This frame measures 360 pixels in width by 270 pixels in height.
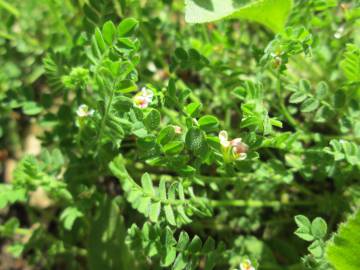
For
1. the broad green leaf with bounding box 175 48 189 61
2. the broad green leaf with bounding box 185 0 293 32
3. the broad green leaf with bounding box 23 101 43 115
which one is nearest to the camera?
the broad green leaf with bounding box 185 0 293 32

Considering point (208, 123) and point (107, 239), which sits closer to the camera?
point (208, 123)

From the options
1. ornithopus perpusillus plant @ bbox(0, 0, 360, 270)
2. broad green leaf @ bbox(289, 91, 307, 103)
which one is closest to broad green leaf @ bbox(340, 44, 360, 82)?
ornithopus perpusillus plant @ bbox(0, 0, 360, 270)

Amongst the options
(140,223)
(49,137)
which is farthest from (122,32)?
(140,223)

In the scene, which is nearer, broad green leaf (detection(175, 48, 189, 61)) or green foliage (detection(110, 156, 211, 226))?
green foliage (detection(110, 156, 211, 226))

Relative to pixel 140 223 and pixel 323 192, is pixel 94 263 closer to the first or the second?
pixel 140 223

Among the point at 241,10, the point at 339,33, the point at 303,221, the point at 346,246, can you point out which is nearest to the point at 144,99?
the point at 241,10

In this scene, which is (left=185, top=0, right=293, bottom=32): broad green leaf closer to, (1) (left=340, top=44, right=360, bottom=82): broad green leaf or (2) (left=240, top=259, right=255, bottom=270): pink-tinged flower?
(1) (left=340, top=44, right=360, bottom=82): broad green leaf

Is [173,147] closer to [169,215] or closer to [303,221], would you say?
[169,215]
